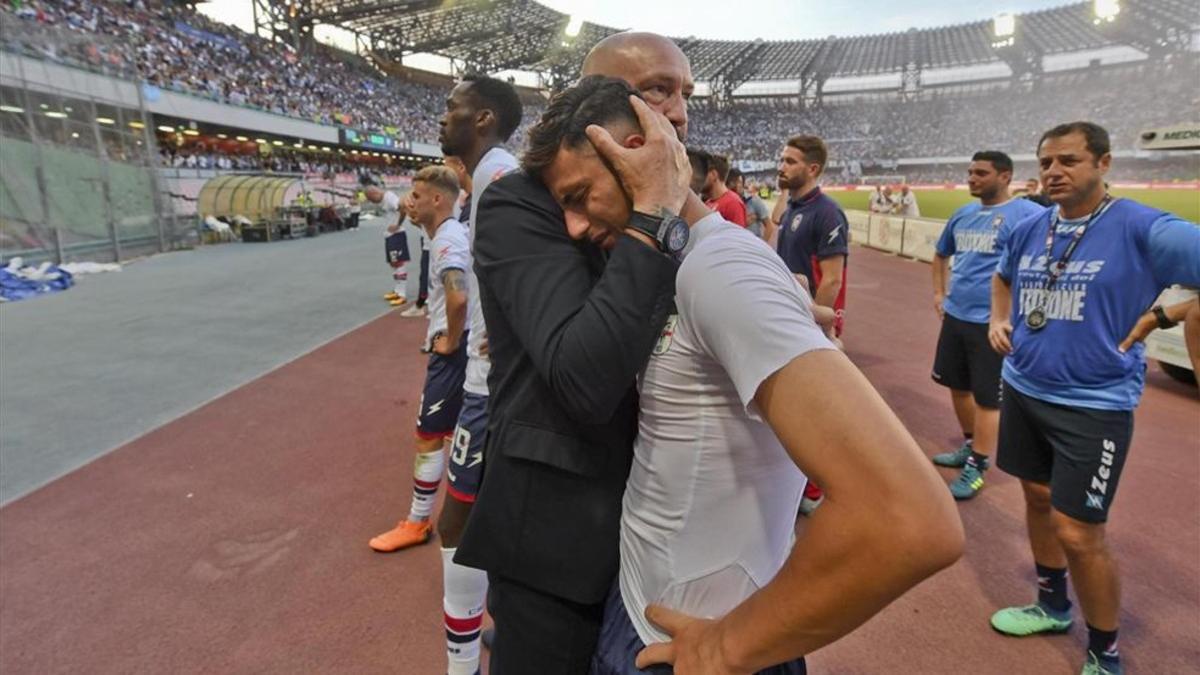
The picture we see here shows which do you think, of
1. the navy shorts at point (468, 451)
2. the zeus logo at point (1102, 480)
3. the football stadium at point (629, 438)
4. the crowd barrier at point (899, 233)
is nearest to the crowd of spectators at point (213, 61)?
the football stadium at point (629, 438)

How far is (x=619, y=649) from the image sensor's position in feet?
4.01

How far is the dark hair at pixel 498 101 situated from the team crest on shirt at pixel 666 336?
77.8 inches

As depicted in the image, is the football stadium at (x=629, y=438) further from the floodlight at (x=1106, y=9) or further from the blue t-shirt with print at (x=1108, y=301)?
the floodlight at (x=1106, y=9)

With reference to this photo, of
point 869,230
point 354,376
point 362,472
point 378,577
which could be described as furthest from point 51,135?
point 869,230

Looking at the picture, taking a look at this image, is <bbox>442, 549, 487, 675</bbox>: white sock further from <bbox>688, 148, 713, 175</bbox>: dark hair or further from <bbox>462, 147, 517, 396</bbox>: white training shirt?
<bbox>688, 148, 713, 175</bbox>: dark hair

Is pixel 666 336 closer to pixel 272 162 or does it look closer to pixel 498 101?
pixel 498 101

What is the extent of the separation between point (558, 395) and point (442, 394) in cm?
271

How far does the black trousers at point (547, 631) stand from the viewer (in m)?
1.29

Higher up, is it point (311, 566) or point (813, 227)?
point (813, 227)

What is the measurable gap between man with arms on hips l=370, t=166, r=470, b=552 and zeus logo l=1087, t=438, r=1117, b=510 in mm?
2960

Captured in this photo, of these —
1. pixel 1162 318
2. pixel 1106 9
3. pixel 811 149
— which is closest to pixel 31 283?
pixel 811 149

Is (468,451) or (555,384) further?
(468,451)

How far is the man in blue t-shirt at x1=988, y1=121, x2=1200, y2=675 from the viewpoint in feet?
8.39

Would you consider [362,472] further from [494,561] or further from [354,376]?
[494,561]
